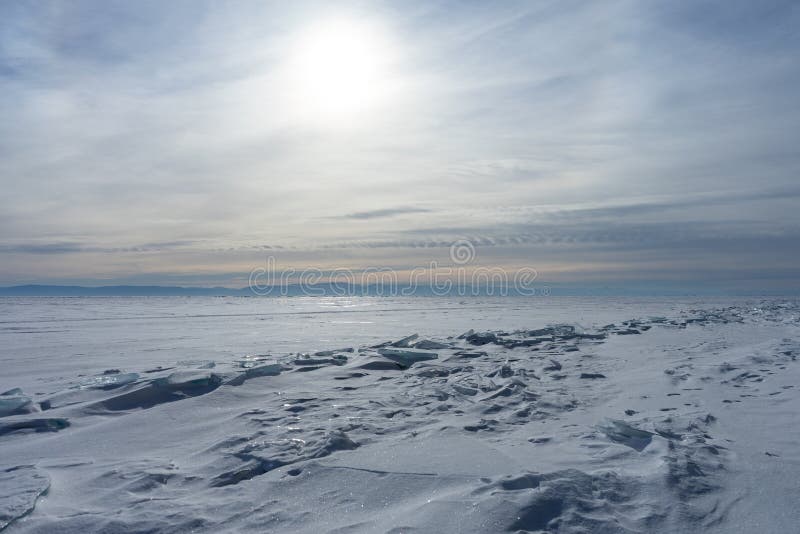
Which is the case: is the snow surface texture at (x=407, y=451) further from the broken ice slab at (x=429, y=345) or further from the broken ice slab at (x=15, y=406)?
the broken ice slab at (x=429, y=345)

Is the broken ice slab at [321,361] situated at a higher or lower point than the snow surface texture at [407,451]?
lower

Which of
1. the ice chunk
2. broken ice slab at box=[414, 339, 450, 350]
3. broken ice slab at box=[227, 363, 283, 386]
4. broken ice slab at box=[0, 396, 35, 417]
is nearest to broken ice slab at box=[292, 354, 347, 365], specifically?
broken ice slab at box=[227, 363, 283, 386]

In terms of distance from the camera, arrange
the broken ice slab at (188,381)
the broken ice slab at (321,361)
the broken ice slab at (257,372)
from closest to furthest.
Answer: the broken ice slab at (188,381)
the broken ice slab at (257,372)
the broken ice slab at (321,361)

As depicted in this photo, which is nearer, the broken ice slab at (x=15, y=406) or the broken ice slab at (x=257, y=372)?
the broken ice slab at (x=15, y=406)

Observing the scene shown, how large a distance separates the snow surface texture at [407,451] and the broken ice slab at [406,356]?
0.83 metres

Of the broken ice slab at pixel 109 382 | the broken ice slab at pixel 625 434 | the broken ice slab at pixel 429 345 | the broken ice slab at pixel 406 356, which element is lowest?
the broken ice slab at pixel 429 345

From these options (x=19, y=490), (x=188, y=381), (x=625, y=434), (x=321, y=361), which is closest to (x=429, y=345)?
(x=321, y=361)

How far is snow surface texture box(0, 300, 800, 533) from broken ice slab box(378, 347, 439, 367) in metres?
0.83

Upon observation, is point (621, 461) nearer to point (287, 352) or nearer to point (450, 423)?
point (450, 423)

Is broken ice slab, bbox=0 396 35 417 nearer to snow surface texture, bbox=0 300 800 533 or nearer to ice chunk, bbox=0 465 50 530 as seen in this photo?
snow surface texture, bbox=0 300 800 533

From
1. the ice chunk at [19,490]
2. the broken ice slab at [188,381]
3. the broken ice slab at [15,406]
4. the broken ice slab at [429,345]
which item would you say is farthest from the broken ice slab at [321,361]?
the ice chunk at [19,490]

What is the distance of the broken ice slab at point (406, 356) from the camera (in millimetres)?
7992

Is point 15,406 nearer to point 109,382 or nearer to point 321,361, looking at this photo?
point 109,382

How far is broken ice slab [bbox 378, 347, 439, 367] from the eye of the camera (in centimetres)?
799
